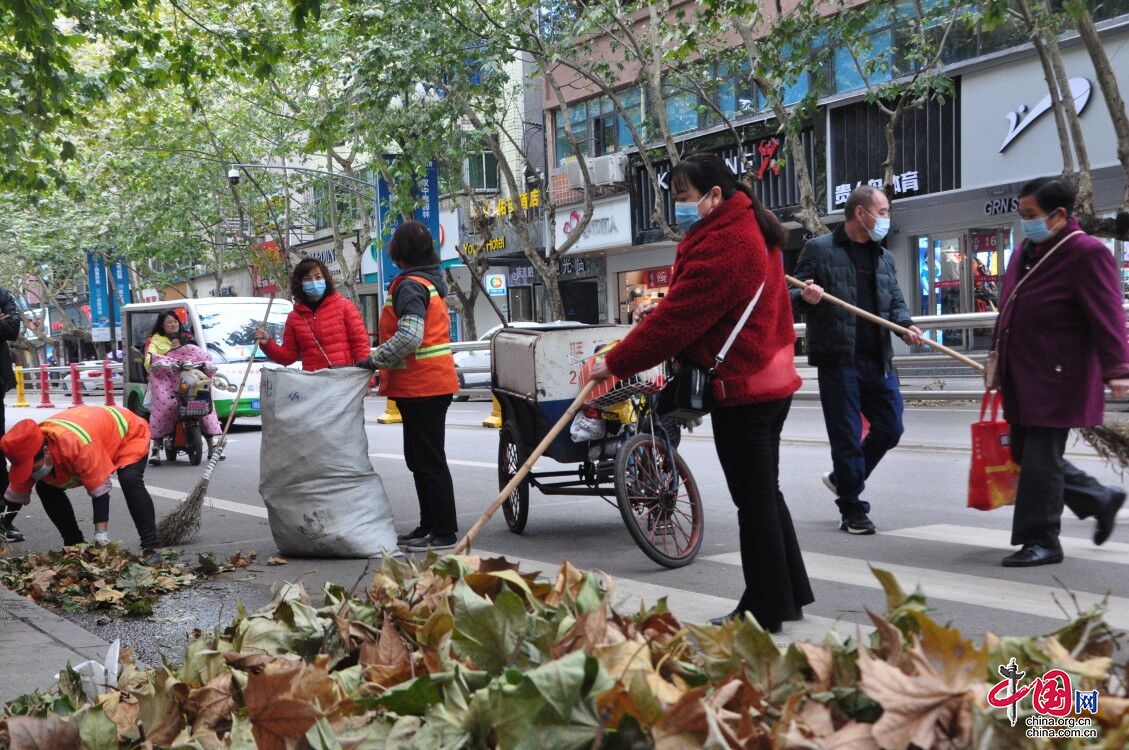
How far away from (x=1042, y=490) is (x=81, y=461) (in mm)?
4728

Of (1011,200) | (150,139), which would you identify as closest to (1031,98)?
(1011,200)

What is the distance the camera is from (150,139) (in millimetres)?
34375

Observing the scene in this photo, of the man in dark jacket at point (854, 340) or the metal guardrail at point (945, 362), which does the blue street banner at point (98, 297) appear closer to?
the metal guardrail at point (945, 362)

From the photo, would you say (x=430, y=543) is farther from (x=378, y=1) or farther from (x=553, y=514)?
(x=378, y=1)

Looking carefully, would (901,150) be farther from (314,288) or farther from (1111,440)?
(1111,440)

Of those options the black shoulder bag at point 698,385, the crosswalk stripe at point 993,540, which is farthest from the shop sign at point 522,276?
the black shoulder bag at point 698,385

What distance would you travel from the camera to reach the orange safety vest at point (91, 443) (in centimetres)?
650

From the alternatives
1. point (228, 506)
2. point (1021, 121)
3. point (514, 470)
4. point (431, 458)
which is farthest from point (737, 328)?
point (1021, 121)

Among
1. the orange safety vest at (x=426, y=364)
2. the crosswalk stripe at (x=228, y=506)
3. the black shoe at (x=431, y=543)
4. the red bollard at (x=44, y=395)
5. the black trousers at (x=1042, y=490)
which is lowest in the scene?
the red bollard at (x=44, y=395)

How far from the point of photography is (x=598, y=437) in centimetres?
696

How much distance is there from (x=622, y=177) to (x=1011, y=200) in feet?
37.6

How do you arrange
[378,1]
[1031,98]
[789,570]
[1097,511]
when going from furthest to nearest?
[1031,98] < [378,1] < [1097,511] < [789,570]

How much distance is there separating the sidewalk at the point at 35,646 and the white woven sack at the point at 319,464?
5.06ft

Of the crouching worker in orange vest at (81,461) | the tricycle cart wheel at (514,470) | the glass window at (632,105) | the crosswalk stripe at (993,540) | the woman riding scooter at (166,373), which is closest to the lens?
the crosswalk stripe at (993,540)
